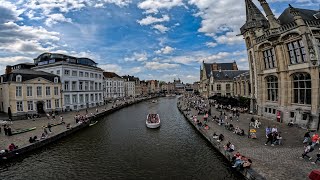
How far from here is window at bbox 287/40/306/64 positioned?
29531 millimetres

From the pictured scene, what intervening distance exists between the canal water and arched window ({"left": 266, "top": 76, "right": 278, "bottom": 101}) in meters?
14.7

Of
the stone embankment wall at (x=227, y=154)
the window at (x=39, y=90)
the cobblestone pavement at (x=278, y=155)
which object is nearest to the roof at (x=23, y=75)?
the window at (x=39, y=90)

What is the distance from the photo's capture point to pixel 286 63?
3225cm

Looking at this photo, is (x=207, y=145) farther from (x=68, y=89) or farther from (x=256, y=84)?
(x=68, y=89)

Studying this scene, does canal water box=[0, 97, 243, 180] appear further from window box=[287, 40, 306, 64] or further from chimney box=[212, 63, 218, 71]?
chimney box=[212, 63, 218, 71]

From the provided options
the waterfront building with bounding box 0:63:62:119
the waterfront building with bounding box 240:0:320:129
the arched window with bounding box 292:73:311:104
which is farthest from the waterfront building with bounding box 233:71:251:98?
the waterfront building with bounding box 0:63:62:119

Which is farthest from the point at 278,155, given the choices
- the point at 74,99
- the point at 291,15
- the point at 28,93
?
the point at 74,99

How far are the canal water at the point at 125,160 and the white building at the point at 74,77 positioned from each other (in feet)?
89.9

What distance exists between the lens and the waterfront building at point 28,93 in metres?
42.8

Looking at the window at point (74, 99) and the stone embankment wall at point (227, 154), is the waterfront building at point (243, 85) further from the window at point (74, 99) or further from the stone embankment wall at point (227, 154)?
the window at point (74, 99)

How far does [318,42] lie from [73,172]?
1289 inches

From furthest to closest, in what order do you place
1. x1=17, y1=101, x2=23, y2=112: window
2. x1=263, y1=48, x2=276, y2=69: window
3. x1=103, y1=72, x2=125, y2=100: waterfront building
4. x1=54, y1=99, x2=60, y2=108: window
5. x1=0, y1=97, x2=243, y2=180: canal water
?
x1=103, y1=72, x2=125, y2=100: waterfront building → x1=54, y1=99, x2=60, y2=108: window → x1=17, y1=101, x2=23, y2=112: window → x1=263, y1=48, x2=276, y2=69: window → x1=0, y1=97, x2=243, y2=180: canal water

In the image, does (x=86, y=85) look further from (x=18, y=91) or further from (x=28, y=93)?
(x=18, y=91)

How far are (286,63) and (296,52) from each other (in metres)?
2.19
